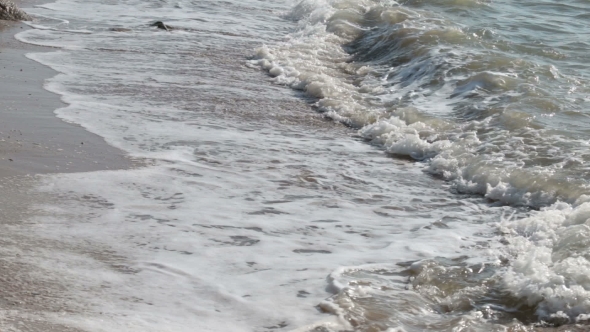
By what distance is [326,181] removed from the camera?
6.49 m

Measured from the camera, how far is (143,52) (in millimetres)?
10859

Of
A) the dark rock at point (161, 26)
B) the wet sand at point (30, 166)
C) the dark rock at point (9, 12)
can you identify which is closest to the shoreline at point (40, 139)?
the wet sand at point (30, 166)

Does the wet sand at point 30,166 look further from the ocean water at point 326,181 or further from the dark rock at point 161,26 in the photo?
the dark rock at point 161,26

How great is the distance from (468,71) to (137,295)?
260 inches

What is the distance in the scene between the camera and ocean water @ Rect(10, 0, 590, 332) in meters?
4.41

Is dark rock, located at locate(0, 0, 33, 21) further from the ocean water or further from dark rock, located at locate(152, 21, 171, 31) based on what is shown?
dark rock, located at locate(152, 21, 171, 31)

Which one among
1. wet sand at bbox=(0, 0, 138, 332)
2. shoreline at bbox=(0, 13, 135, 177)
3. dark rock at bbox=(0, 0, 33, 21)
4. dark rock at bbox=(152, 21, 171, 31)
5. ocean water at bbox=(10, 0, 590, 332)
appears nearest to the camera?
wet sand at bbox=(0, 0, 138, 332)

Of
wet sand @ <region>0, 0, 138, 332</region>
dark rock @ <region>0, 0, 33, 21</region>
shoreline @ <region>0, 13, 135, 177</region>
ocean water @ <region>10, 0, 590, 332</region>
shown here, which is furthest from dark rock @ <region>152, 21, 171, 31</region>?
shoreline @ <region>0, 13, 135, 177</region>

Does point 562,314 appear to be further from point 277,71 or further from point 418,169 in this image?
point 277,71

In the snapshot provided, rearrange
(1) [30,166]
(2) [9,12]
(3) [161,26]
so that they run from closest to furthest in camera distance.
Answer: (1) [30,166]
(2) [9,12]
(3) [161,26]

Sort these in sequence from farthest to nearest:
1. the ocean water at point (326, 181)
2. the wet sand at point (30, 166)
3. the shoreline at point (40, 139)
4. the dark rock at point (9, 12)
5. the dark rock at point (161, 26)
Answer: the dark rock at point (161, 26), the dark rock at point (9, 12), the shoreline at point (40, 139), the ocean water at point (326, 181), the wet sand at point (30, 166)

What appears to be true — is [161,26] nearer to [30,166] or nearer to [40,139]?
[40,139]

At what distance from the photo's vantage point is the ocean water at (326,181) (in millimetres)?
4406

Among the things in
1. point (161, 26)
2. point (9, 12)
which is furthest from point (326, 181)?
point (9, 12)
